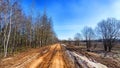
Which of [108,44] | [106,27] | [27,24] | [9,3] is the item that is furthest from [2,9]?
[106,27]

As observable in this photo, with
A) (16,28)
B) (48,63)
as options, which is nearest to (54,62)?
(48,63)

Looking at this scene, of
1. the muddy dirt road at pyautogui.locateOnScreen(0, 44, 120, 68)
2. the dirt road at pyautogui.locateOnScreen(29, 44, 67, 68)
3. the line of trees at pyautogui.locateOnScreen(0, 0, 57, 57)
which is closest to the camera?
the dirt road at pyautogui.locateOnScreen(29, 44, 67, 68)

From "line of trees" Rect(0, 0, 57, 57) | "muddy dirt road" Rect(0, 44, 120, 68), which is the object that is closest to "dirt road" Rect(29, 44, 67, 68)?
"muddy dirt road" Rect(0, 44, 120, 68)

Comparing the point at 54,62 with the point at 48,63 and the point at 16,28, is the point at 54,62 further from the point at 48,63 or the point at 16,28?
the point at 16,28

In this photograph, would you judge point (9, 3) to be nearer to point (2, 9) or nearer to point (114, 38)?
point (2, 9)

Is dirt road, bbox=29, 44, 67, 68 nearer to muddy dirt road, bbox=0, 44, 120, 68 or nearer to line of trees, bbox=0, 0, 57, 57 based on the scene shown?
muddy dirt road, bbox=0, 44, 120, 68

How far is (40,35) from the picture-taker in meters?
54.7

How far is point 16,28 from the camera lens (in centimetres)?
4000

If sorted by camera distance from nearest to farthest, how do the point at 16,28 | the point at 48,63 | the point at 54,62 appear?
the point at 48,63 → the point at 54,62 → the point at 16,28

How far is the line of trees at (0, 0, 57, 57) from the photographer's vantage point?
2433 cm

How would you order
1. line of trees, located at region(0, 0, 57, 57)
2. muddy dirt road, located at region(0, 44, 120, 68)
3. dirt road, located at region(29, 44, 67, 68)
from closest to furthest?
dirt road, located at region(29, 44, 67, 68), muddy dirt road, located at region(0, 44, 120, 68), line of trees, located at region(0, 0, 57, 57)

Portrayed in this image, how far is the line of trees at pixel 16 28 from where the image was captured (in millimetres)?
24325

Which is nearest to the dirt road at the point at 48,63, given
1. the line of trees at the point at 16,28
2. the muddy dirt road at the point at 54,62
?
the muddy dirt road at the point at 54,62

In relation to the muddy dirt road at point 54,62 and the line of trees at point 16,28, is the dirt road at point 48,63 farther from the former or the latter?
the line of trees at point 16,28
